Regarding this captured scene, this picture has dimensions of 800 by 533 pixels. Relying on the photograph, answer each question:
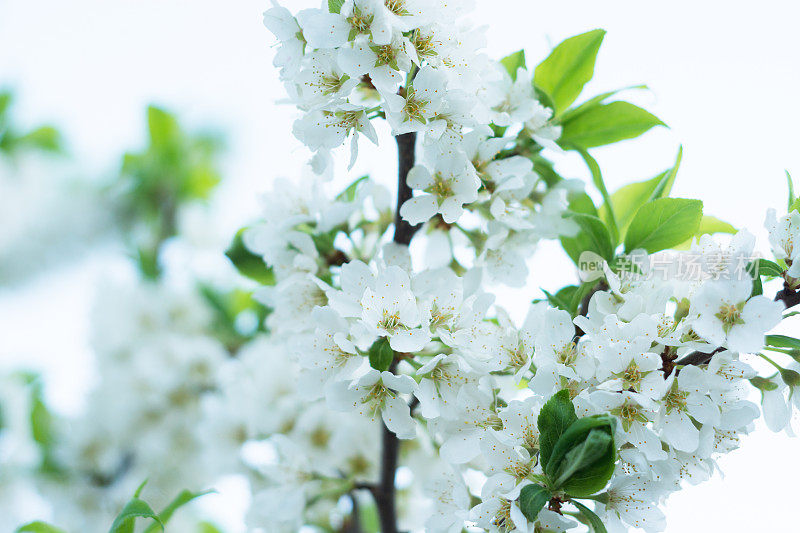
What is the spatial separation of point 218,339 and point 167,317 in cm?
25

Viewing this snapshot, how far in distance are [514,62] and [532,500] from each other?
1.87ft

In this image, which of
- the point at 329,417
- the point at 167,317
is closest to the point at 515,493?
the point at 329,417

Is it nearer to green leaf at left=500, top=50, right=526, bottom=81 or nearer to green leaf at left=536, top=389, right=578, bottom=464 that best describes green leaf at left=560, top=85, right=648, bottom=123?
green leaf at left=500, top=50, right=526, bottom=81

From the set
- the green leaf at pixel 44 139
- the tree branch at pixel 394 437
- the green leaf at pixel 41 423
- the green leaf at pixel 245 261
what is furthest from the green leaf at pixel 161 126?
the tree branch at pixel 394 437

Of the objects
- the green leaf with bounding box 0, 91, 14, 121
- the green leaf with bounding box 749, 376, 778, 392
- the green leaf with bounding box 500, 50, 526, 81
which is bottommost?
the green leaf with bounding box 749, 376, 778, 392

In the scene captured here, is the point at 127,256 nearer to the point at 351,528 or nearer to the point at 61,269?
the point at 61,269

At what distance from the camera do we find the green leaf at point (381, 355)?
766 mm

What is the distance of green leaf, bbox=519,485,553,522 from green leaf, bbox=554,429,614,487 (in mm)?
26

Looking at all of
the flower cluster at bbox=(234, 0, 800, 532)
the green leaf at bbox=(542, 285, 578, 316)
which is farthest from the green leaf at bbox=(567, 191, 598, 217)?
the green leaf at bbox=(542, 285, 578, 316)

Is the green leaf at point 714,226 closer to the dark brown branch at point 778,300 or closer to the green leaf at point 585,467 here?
the dark brown branch at point 778,300

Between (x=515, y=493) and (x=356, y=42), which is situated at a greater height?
(x=356, y=42)

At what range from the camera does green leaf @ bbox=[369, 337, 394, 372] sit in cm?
77

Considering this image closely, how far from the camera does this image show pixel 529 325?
792 mm

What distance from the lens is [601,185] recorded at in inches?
37.3
